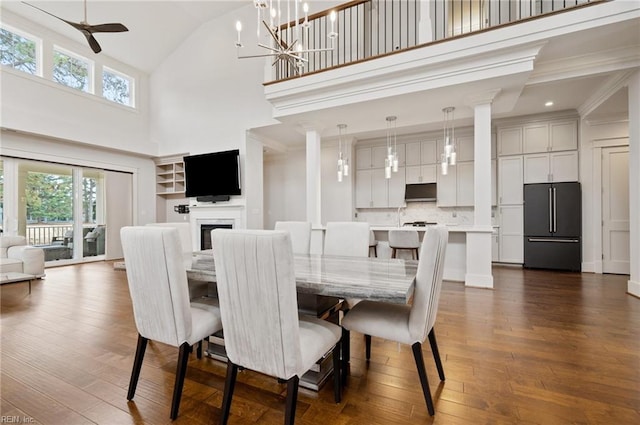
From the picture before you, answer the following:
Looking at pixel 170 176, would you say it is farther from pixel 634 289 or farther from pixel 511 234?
pixel 634 289

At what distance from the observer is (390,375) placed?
1.78 m

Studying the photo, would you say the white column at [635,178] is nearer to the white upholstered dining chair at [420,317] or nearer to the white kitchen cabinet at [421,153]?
the white kitchen cabinet at [421,153]

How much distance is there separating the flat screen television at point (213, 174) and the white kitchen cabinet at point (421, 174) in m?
3.73

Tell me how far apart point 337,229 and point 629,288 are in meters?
3.83

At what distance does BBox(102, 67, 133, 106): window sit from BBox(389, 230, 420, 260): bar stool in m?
7.07

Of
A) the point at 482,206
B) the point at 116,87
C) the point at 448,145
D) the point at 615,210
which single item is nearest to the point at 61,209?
the point at 116,87

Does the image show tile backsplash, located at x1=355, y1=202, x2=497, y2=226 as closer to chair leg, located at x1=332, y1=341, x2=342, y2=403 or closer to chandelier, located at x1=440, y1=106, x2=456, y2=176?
chandelier, located at x1=440, y1=106, x2=456, y2=176

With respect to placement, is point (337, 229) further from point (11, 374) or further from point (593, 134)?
point (593, 134)

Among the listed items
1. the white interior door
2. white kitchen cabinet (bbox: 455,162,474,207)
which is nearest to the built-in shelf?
white kitchen cabinet (bbox: 455,162,474,207)

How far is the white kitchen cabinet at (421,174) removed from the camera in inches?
233

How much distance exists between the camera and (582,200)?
473 cm

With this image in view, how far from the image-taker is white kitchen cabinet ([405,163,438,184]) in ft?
19.4

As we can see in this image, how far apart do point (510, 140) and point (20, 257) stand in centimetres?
851

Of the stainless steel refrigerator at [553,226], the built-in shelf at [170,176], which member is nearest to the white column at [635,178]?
the stainless steel refrigerator at [553,226]
